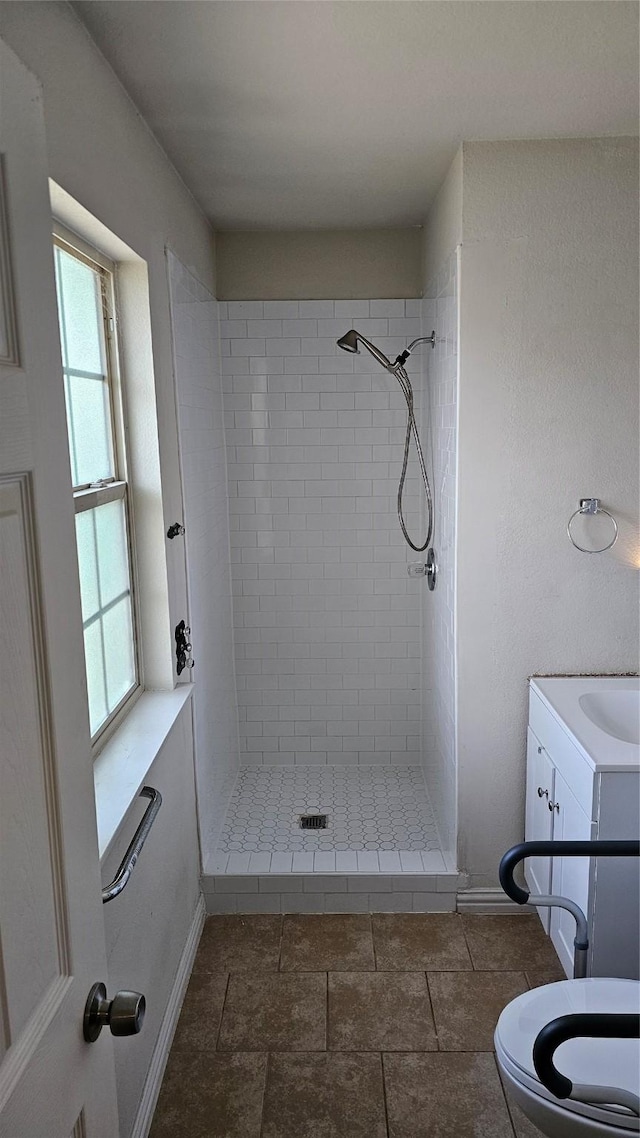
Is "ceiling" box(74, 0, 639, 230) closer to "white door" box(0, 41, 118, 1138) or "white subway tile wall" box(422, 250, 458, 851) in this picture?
"white subway tile wall" box(422, 250, 458, 851)

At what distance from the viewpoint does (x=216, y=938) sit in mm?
2963

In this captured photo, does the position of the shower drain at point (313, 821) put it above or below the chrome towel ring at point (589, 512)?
below

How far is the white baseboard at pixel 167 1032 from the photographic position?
6.97 feet

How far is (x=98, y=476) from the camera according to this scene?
2.30 metres

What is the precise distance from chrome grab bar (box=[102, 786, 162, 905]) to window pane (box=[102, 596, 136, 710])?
361 mm

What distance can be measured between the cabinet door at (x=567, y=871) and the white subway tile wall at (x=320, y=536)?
155 cm

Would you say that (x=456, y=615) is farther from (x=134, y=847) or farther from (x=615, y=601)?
(x=134, y=847)

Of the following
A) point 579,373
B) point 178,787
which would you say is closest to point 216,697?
point 178,787

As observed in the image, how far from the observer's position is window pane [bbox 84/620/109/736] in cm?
213

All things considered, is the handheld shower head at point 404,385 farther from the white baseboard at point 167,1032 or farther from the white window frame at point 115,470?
the white baseboard at point 167,1032

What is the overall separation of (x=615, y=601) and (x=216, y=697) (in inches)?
65.1

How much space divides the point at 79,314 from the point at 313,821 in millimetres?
2338

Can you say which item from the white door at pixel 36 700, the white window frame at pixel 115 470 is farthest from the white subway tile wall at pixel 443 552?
the white door at pixel 36 700

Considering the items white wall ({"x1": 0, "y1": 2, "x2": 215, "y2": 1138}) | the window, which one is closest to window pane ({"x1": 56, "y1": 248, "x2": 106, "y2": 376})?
the window
